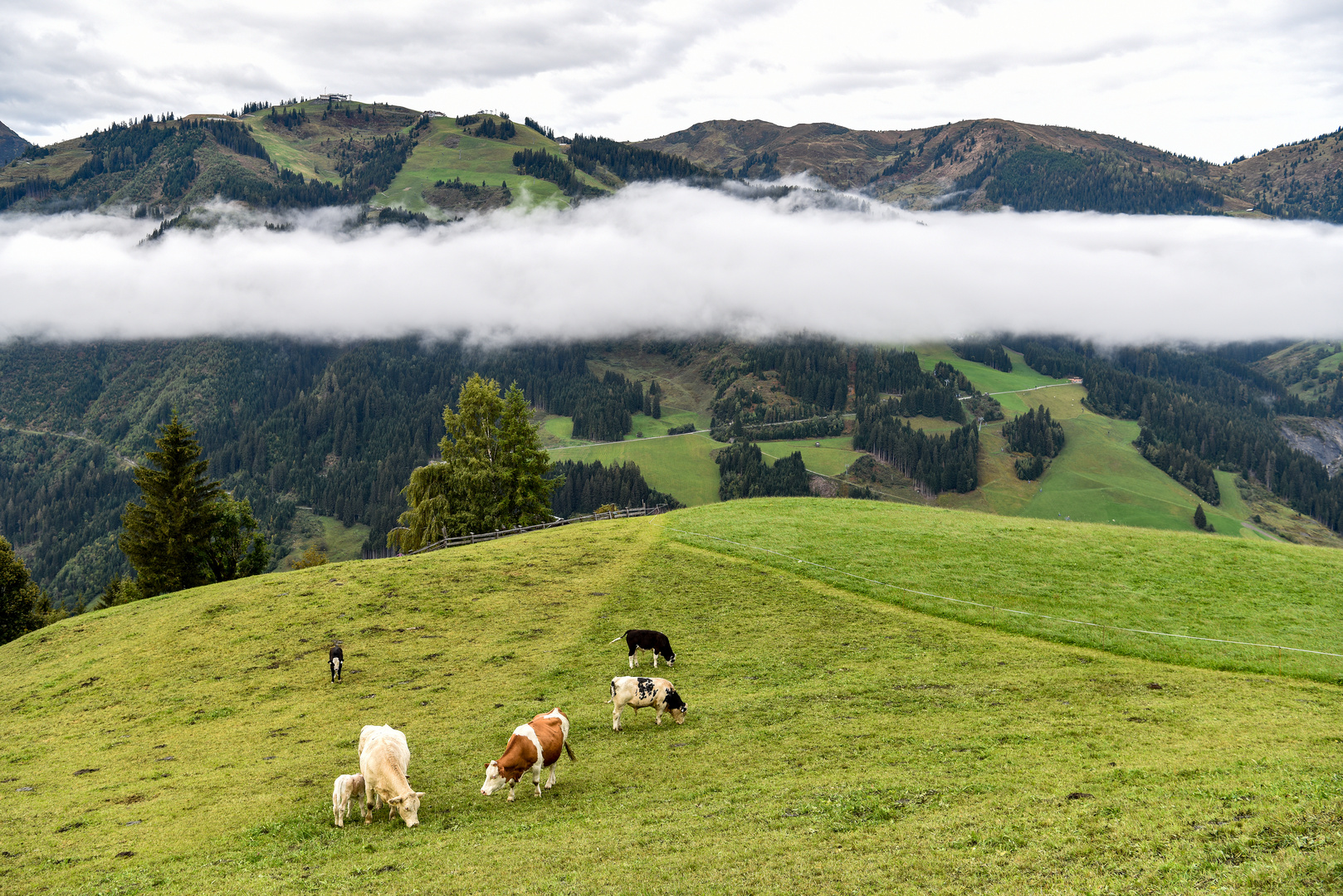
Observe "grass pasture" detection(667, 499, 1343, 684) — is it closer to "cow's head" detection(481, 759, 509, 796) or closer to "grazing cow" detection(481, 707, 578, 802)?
"grazing cow" detection(481, 707, 578, 802)

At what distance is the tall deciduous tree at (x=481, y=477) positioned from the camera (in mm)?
66938

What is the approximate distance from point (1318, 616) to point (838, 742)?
1083 inches

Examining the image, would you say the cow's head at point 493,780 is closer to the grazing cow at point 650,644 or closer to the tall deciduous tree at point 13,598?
Answer: the grazing cow at point 650,644

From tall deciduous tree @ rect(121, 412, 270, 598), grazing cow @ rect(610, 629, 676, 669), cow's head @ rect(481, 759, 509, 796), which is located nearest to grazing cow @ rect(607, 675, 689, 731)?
cow's head @ rect(481, 759, 509, 796)

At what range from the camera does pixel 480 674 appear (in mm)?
30984

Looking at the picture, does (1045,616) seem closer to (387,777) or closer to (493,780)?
(493,780)

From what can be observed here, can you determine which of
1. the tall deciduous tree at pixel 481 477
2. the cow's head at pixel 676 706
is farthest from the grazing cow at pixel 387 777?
the tall deciduous tree at pixel 481 477

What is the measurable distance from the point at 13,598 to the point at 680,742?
66.4m

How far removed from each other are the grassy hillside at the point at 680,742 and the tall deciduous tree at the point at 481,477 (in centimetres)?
2205

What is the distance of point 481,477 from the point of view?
220ft

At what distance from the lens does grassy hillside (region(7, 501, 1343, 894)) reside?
1452 centimetres

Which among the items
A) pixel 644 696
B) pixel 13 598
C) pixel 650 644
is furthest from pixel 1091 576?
pixel 13 598

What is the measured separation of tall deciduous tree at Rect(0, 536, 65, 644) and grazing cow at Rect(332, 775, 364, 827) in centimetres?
5999

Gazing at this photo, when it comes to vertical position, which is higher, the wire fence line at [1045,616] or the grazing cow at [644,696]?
the grazing cow at [644,696]
